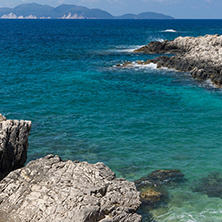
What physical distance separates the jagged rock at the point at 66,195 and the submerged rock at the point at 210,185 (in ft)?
19.4

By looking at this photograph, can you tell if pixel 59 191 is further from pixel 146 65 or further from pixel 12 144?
pixel 146 65

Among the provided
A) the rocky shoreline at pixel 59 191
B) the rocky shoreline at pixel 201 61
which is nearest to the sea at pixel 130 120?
the rocky shoreline at pixel 201 61

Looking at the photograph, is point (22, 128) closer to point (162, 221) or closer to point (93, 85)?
point (162, 221)

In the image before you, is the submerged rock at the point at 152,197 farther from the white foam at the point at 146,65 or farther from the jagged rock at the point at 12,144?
the white foam at the point at 146,65

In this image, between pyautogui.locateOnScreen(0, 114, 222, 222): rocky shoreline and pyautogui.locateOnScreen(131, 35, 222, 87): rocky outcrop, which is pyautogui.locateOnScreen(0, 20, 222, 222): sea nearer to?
pyautogui.locateOnScreen(131, 35, 222, 87): rocky outcrop

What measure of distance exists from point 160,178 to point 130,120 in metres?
10.5

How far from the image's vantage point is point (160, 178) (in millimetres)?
18375

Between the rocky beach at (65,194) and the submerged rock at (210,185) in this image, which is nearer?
the rocky beach at (65,194)

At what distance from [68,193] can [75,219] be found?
4.29 ft

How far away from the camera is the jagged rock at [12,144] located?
15.2 m

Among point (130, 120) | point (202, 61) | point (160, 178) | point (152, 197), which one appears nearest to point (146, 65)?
point (202, 61)

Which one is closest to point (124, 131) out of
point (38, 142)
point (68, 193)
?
point (38, 142)

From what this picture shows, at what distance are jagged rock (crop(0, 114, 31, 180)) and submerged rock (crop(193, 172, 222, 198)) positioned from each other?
979cm

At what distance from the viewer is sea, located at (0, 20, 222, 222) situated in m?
19.2
